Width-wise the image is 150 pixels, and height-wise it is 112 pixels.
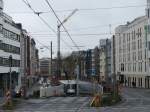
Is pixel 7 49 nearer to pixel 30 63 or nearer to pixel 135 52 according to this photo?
pixel 135 52

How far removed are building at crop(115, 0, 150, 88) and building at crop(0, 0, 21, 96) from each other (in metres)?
23.3

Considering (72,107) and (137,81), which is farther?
(137,81)

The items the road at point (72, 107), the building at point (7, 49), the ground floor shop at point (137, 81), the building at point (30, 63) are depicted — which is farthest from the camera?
the building at point (30, 63)

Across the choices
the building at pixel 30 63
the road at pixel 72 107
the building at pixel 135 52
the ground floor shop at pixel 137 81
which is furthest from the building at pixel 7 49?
the road at pixel 72 107

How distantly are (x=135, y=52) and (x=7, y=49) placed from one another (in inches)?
1661

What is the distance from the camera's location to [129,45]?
135125mm

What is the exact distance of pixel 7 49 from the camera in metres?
97.2

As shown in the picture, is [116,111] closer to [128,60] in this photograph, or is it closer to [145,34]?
[145,34]

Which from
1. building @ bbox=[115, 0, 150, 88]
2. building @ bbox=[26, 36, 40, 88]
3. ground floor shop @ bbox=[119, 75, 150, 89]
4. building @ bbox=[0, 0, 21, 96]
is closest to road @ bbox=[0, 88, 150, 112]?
building @ bbox=[0, 0, 21, 96]

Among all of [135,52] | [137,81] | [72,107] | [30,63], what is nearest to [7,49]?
[137,81]

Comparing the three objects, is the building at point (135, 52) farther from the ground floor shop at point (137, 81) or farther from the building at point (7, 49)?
the building at point (7, 49)

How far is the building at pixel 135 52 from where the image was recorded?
112 meters

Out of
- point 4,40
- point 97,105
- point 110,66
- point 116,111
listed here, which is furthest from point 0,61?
point 110,66

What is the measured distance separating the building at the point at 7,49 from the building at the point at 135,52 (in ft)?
76.3
